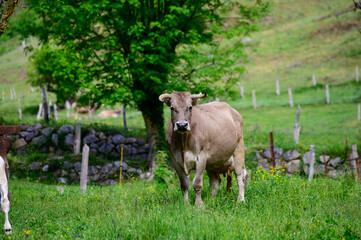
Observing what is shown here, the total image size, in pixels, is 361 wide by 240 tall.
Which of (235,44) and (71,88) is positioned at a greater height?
(235,44)

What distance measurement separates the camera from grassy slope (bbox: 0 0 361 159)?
20.4 m

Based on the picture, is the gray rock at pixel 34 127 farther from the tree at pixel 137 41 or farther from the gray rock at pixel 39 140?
the tree at pixel 137 41

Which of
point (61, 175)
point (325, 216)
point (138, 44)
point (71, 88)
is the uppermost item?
point (138, 44)

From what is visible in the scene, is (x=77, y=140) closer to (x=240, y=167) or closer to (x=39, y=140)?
(x=39, y=140)

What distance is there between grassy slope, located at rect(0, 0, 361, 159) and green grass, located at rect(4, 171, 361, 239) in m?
9.92

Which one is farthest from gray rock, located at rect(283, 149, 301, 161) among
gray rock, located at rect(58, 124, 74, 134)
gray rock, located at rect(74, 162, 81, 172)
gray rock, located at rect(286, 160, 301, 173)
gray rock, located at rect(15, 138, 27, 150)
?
gray rock, located at rect(15, 138, 27, 150)

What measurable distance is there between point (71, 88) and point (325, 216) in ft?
38.6

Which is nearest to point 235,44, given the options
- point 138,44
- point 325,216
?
point 138,44

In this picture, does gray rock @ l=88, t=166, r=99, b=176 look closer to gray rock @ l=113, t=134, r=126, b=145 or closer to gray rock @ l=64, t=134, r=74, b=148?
gray rock @ l=64, t=134, r=74, b=148

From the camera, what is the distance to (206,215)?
19.2 ft

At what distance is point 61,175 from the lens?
52.1 feet

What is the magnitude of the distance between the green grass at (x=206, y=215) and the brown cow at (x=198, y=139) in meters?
0.46

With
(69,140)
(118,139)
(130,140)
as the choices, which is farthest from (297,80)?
(69,140)

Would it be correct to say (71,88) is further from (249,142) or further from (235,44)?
(249,142)
